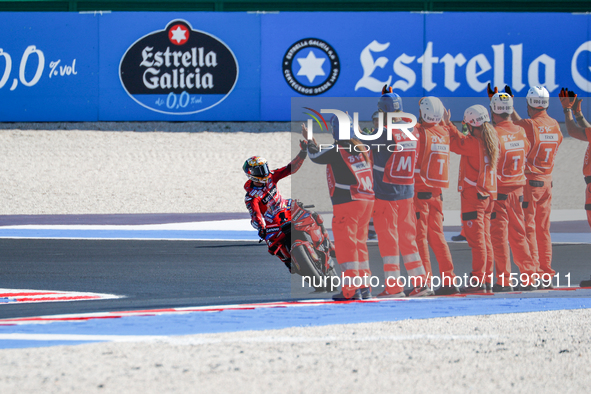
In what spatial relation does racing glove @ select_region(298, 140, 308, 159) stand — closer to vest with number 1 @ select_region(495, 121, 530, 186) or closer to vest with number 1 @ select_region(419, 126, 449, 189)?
vest with number 1 @ select_region(419, 126, 449, 189)

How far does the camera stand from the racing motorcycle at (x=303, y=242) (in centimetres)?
748

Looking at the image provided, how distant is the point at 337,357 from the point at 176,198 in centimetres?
1522

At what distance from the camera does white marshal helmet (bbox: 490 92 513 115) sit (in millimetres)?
7230

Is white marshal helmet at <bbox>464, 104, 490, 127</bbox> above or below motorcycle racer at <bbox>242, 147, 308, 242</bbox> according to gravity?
above

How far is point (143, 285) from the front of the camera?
8805 mm

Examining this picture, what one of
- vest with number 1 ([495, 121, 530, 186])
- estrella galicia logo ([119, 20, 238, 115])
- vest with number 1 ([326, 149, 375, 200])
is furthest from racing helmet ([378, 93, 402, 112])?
estrella galicia logo ([119, 20, 238, 115])

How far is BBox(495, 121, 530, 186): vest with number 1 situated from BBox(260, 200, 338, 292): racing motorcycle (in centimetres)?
182

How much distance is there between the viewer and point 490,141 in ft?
23.6

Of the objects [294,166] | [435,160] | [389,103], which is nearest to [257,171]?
[294,166]

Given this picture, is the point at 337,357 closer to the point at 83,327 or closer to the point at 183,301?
the point at 83,327

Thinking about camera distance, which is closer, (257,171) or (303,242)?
(303,242)

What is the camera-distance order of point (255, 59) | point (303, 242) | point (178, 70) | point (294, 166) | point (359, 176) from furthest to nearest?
1. point (255, 59)
2. point (178, 70)
3. point (303, 242)
4. point (294, 166)
5. point (359, 176)

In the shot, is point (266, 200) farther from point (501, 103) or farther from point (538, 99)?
point (538, 99)

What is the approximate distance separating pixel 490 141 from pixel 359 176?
1.33 meters
